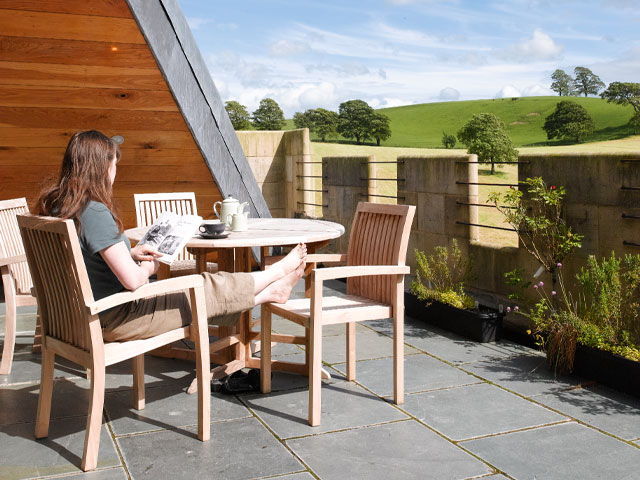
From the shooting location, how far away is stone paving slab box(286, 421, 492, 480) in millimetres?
2291

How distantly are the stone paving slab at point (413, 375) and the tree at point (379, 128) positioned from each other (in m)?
39.8

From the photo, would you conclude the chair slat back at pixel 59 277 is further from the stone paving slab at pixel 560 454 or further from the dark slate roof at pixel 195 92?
the dark slate roof at pixel 195 92

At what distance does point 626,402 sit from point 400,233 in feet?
4.23

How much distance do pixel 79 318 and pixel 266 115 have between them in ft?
99.9

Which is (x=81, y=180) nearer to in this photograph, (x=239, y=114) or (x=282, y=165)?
(x=282, y=165)

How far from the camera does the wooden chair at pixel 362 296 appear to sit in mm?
2703

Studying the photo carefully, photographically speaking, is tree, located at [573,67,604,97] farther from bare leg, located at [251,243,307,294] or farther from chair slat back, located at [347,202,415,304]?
bare leg, located at [251,243,307,294]

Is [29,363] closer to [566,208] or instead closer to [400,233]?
[400,233]

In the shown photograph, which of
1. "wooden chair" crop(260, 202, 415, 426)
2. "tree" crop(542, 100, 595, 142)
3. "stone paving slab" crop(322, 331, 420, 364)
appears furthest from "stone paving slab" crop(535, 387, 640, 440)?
"tree" crop(542, 100, 595, 142)

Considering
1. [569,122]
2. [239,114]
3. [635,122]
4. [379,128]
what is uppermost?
[569,122]

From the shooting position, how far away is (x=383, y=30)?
93125 mm

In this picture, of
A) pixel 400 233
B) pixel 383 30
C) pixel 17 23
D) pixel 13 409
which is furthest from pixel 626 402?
pixel 383 30

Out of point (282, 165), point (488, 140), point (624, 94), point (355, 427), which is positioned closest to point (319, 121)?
point (488, 140)

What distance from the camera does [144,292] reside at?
7.75 ft
